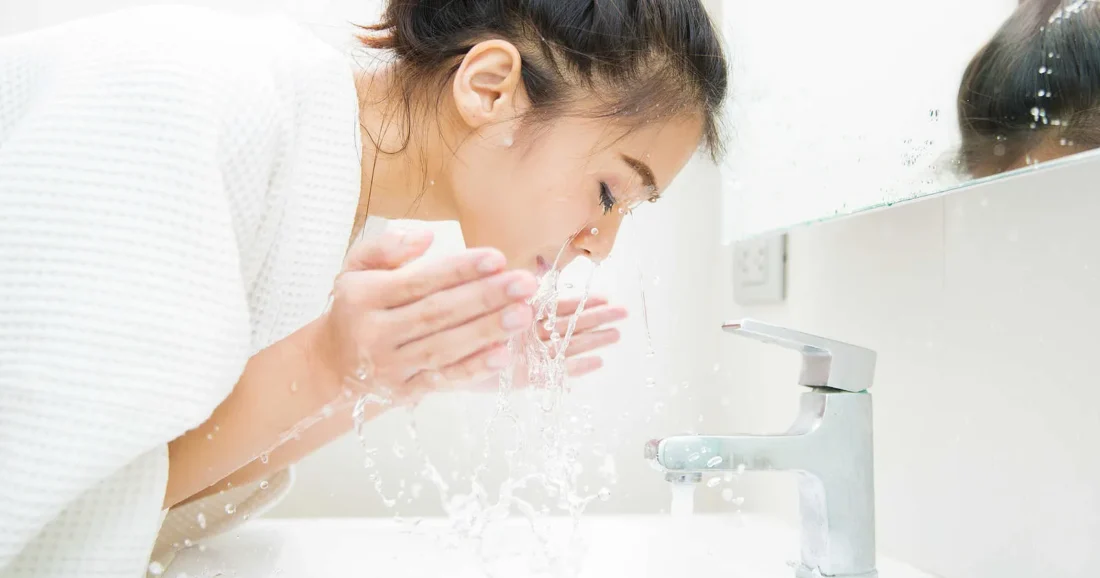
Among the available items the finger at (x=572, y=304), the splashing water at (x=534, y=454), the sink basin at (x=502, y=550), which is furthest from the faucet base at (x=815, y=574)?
the finger at (x=572, y=304)

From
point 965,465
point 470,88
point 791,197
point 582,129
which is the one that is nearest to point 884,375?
point 965,465

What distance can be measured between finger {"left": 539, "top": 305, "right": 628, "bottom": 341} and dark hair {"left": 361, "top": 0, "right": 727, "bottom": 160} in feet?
0.70

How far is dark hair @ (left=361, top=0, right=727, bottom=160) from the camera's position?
78cm

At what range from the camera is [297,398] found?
25.5 inches

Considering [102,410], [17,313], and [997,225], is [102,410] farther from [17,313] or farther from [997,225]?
[997,225]

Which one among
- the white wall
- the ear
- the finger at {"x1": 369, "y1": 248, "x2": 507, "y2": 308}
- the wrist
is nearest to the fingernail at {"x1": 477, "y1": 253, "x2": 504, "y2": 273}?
the finger at {"x1": 369, "y1": 248, "x2": 507, "y2": 308}

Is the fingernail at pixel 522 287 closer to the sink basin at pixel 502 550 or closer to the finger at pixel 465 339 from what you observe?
the finger at pixel 465 339

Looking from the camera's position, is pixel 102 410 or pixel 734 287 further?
pixel 734 287

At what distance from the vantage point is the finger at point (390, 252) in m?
0.64

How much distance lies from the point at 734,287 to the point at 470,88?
1.80 ft

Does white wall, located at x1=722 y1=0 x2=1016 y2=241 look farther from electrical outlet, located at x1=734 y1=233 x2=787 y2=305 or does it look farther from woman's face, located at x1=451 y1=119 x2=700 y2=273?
woman's face, located at x1=451 y1=119 x2=700 y2=273

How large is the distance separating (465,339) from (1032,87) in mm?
425

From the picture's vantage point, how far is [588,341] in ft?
3.00

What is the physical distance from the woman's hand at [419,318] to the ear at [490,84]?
194 mm
